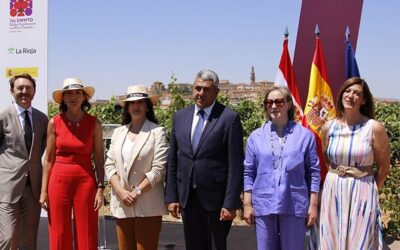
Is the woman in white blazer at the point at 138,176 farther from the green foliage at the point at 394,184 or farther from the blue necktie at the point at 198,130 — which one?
the green foliage at the point at 394,184

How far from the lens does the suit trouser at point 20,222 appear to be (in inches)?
157

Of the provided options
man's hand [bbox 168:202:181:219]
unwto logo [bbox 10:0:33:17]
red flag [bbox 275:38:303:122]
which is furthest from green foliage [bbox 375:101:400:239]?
unwto logo [bbox 10:0:33:17]

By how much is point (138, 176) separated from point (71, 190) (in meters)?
0.56

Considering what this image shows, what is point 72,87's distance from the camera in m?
3.96

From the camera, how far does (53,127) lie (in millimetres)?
3963

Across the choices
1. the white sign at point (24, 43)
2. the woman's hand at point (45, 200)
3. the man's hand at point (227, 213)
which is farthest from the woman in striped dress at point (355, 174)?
the white sign at point (24, 43)

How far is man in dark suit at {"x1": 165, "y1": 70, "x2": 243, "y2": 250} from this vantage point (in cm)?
360

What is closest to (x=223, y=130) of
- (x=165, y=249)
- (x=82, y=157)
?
(x=82, y=157)

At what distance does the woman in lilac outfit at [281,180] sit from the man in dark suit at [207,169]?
14 cm

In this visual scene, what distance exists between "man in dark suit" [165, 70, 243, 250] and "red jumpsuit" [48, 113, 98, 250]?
69cm

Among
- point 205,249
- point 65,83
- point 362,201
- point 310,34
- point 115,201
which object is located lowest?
point 205,249

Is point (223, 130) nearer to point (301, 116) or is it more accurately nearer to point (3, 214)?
point (301, 116)

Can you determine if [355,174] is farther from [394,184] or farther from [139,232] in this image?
[394,184]

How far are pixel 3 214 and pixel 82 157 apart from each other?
80 centimetres
